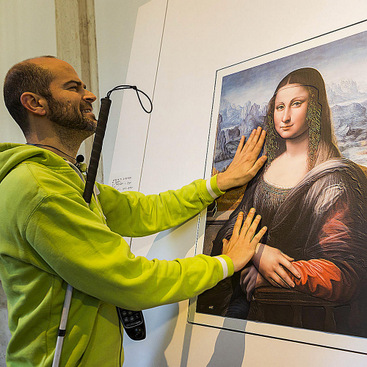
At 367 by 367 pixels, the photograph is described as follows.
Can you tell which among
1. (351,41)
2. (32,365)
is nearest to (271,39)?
(351,41)

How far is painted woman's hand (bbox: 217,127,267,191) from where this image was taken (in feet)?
4.58

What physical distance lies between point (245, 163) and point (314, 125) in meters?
0.26

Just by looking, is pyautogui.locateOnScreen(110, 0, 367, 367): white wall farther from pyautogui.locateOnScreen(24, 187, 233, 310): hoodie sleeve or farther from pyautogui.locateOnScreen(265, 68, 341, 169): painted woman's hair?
pyautogui.locateOnScreen(24, 187, 233, 310): hoodie sleeve

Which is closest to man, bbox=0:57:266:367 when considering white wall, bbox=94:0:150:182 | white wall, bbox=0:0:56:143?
white wall, bbox=94:0:150:182

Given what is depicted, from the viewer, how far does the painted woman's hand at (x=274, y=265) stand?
1.19 m

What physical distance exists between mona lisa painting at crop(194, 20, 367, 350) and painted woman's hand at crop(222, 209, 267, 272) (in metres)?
0.02

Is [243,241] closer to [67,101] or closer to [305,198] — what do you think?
[305,198]

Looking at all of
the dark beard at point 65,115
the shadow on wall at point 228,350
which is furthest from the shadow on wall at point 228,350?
the dark beard at point 65,115

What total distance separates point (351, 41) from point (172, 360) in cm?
115

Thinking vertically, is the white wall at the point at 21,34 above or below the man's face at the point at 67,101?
above

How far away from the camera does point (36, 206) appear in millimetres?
1120

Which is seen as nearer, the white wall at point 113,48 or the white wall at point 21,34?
the white wall at point 113,48

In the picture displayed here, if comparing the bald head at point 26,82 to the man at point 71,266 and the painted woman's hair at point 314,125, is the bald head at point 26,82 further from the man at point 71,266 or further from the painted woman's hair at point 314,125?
the painted woman's hair at point 314,125

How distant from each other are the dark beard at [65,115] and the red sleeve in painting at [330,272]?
831mm
